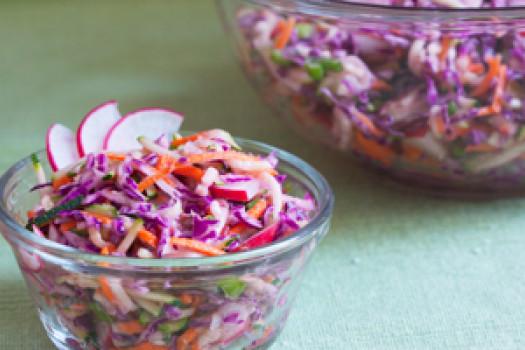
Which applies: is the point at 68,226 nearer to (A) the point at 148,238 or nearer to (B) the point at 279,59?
(A) the point at 148,238

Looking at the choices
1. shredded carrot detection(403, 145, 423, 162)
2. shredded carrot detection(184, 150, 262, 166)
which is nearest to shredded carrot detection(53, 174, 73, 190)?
shredded carrot detection(184, 150, 262, 166)

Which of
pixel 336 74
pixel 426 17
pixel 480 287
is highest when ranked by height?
pixel 426 17

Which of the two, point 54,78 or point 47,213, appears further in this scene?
point 54,78

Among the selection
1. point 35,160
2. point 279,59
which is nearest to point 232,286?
point 35,160

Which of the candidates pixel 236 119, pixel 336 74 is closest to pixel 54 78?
pixel 236 119

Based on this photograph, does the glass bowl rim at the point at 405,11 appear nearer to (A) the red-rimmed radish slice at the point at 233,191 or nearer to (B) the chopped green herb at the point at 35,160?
(A) the red-rimmed radish slice at the point at 233,191

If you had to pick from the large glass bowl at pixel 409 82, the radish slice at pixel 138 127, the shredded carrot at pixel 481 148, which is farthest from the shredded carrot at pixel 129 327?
the shredded carrot at pixel 481 148

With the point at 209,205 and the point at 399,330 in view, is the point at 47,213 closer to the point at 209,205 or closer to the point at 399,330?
the point at 209,205
